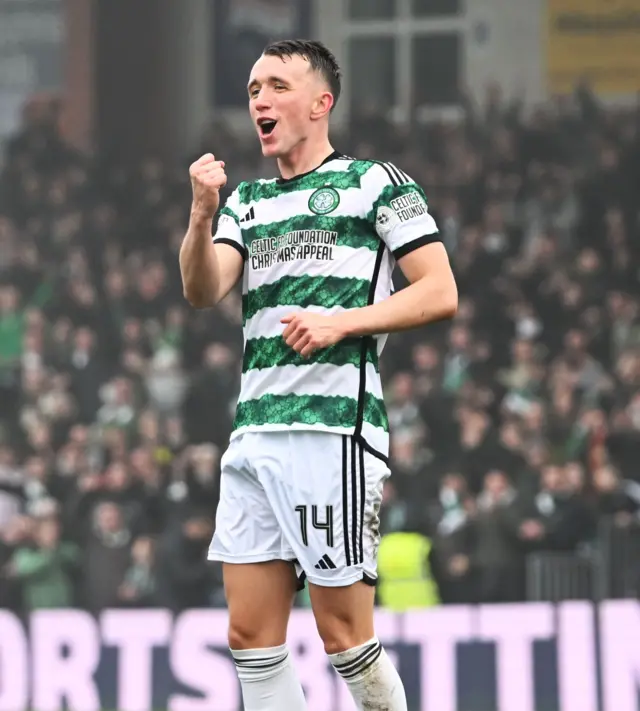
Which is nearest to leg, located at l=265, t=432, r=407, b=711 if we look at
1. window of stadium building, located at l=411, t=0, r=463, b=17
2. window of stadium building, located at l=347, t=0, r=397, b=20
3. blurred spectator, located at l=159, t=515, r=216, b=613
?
blurred spectator, located at l=159, t=515, r=216, b=613

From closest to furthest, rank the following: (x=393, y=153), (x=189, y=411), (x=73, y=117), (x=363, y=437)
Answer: (x=363, y=437), (x=189, y=411), (x=393, y=153), (x=73, y=117)

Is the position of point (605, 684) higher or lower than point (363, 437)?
lower

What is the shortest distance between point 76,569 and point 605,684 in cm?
435

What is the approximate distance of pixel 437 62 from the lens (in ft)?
60.6

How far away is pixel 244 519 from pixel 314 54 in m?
1.32

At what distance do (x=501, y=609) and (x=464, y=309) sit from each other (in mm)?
5061

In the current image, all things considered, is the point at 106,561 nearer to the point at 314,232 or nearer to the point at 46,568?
the point at 46,568

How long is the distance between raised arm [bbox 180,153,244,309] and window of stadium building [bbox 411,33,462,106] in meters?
13.9

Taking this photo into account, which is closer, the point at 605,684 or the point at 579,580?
the point at 605,684

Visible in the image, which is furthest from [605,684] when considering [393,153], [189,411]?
[393,153]

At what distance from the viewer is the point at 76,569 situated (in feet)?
40.0

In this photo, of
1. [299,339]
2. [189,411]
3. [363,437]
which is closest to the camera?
[299,339]

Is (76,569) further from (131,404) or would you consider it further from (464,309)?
(464,309)

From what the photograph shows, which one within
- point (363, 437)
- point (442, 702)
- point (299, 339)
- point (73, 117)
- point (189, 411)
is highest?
point (73, 117)
